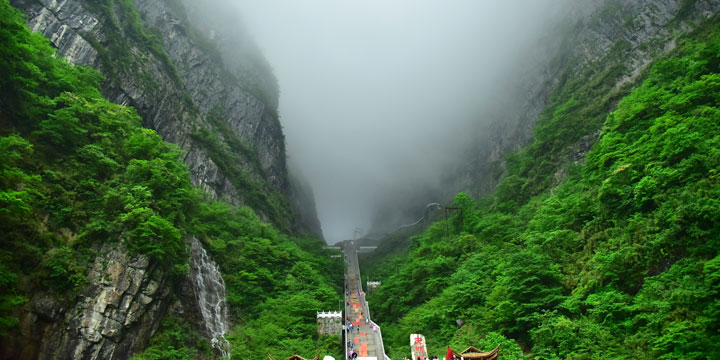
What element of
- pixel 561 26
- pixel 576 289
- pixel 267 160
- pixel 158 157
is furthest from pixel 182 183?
pixel 561 26

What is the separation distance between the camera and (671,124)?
18.6 metres

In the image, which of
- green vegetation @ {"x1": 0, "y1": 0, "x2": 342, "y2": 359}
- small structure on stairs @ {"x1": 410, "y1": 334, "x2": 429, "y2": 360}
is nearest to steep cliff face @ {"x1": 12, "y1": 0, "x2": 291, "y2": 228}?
green vegetation @ {"x1": 0, "y1": 0, "x2": 342, "y2": 359}

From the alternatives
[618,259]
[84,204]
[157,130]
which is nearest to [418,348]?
[618,259]

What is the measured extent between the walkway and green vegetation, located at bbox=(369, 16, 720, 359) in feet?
3.66

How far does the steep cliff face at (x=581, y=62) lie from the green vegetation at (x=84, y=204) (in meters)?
27.1

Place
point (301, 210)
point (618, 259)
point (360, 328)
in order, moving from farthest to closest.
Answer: point (301, 210)
point (360, 328)
point (618, 259)

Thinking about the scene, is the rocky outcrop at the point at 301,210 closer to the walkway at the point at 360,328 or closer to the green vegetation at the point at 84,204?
the walkway at the point at 360,328

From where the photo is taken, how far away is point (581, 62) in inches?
2007

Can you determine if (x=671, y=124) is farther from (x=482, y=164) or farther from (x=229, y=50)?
(x=229, y=50)

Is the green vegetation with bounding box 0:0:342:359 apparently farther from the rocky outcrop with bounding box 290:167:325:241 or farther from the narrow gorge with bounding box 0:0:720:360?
the rocky outcrop with bounding box 290:167:325:241

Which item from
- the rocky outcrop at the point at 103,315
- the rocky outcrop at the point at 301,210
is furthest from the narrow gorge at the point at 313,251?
the rocky outcrop at the point at 301,210

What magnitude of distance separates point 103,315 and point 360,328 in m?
19.5

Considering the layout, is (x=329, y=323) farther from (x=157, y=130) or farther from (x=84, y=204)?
(x=157, y=130)

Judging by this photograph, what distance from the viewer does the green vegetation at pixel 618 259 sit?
36.9ft
